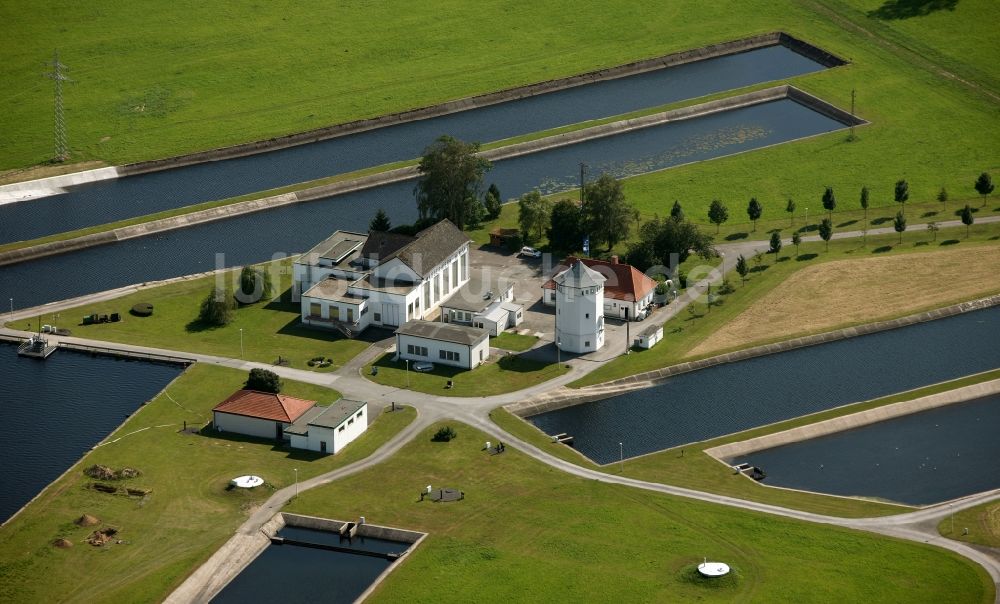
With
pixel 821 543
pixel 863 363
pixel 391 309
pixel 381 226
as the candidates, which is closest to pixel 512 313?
pixel 391 309

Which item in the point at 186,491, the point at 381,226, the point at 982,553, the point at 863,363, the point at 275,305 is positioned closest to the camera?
the point at 982,553

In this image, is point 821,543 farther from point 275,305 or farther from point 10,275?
point 10,275

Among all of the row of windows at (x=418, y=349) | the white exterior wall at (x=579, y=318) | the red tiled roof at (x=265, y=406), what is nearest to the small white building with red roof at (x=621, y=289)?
the white exterior wall at (x=579, y=318)

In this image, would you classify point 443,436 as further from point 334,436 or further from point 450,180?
point 450,180

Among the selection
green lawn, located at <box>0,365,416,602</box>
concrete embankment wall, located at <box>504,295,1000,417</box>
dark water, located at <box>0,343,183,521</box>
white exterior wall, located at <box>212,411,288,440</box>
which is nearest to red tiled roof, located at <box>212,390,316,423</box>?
white exterior wall, located at <box>212,411,288,440</box>

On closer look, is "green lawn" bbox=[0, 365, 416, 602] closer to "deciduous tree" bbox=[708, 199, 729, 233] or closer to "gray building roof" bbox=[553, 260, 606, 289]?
"gray building roof" bbox=[553, 260, 606, 289]

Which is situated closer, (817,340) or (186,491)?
(186,491)

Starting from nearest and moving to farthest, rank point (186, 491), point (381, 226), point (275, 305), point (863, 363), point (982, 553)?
point (982, 553) → point (186, 491) → point (863, 363) → point (275, 305) → point (381, 226)
